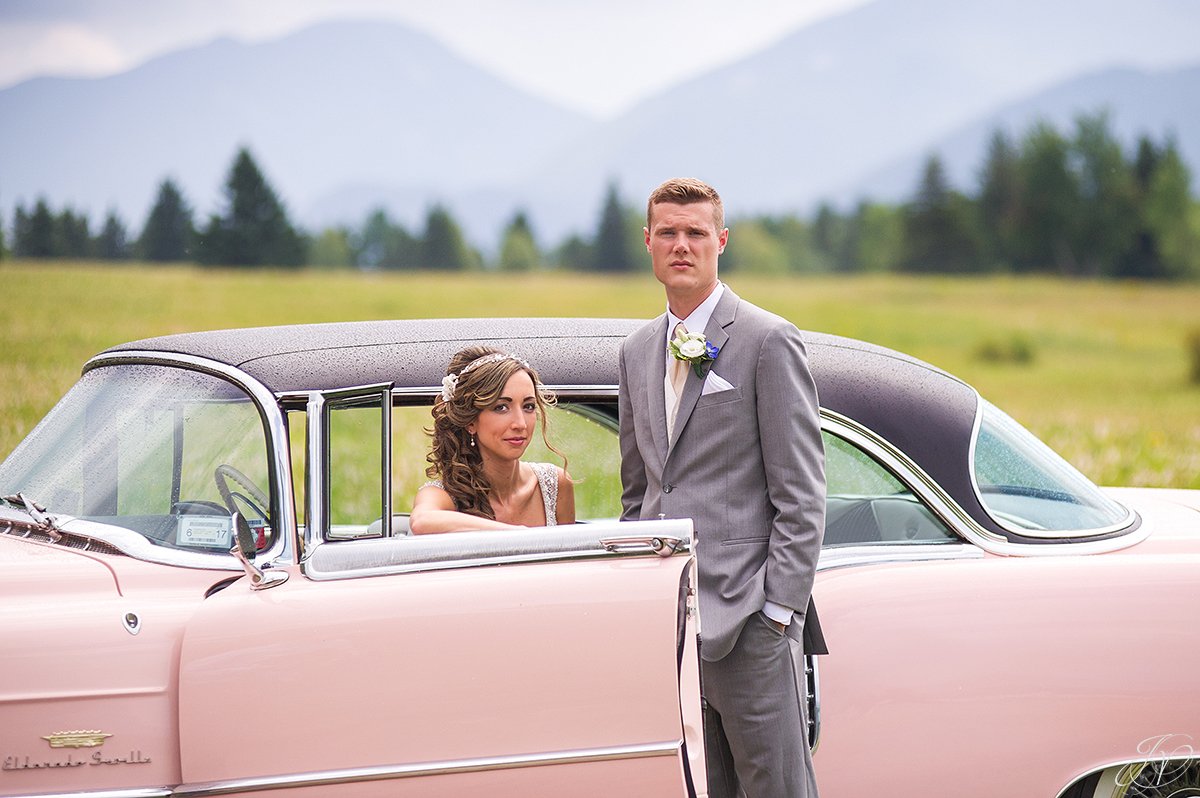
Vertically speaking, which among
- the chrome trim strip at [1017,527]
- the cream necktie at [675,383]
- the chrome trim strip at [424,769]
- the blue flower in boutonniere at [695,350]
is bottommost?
the chrome trim strip at [424,769]

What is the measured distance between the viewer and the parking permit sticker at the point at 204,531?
2898 millimetres

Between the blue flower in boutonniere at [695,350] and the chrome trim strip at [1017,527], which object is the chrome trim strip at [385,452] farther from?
the chrome trim strip at [1017,527]

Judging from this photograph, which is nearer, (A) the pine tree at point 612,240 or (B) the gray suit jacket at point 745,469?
(B) the gray suit jacket at point 745,469

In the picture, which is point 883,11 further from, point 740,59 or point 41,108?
point 41,108

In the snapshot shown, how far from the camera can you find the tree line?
23.3 metres

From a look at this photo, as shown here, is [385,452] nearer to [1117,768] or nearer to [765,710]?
[765,710]

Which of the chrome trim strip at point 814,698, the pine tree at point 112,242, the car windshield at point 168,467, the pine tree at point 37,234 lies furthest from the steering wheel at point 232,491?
the pine tree at point 112,242

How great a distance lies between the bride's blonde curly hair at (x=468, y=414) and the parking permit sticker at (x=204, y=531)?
58cm

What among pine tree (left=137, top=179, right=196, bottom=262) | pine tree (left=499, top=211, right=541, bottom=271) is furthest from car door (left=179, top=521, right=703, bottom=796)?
pine tree (left=499, top=211, right=541, bottom=271)

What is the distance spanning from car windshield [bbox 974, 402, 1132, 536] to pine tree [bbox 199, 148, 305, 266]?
1486cm

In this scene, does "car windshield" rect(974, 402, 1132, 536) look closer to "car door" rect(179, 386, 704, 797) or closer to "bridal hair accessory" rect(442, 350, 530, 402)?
"car door" rect(179, 386, 704, 797)

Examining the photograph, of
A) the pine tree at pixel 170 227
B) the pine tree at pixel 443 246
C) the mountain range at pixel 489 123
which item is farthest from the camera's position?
the pine tree at pixel 443 246

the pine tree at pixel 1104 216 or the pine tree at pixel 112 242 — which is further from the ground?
the pine tree at pixel 1104 216

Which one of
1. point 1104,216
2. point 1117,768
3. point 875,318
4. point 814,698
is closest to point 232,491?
point 814,698
